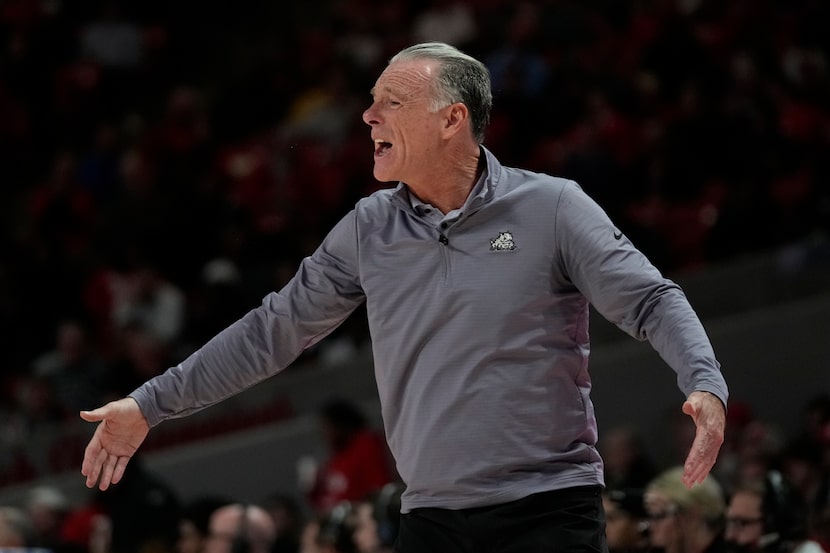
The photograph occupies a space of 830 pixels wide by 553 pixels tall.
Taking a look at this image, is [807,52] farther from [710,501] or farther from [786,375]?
[710,501]

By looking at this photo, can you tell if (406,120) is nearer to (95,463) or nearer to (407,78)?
(407,78)

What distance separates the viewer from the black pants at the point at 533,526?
11.2 feet

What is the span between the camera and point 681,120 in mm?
10906

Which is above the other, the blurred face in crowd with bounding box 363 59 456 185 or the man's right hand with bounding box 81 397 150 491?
the blurred face in crowd with bounding box 363 59 456 185

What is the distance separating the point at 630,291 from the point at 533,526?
57cm

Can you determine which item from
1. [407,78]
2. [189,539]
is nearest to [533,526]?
[407,78]

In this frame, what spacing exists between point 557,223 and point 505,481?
60cm

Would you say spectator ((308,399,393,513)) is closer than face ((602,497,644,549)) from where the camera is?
No

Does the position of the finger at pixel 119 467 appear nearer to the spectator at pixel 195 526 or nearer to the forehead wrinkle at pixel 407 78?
the forehead wrinkle at pixel 407 78

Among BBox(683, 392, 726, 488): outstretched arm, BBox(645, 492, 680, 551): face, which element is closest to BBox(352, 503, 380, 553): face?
BBox(645, 492, 680, 551): face

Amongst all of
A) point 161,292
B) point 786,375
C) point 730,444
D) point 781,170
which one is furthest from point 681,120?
point 161,292

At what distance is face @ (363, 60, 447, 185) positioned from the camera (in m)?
3.70

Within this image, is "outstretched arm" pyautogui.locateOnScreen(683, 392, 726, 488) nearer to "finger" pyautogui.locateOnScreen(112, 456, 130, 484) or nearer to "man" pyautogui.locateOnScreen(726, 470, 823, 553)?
"finger" pyautogui.locateOnScreen(112, 456, 130, 484)

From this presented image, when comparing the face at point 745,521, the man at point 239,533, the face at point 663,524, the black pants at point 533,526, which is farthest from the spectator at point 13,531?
the black pants at point 533,526
